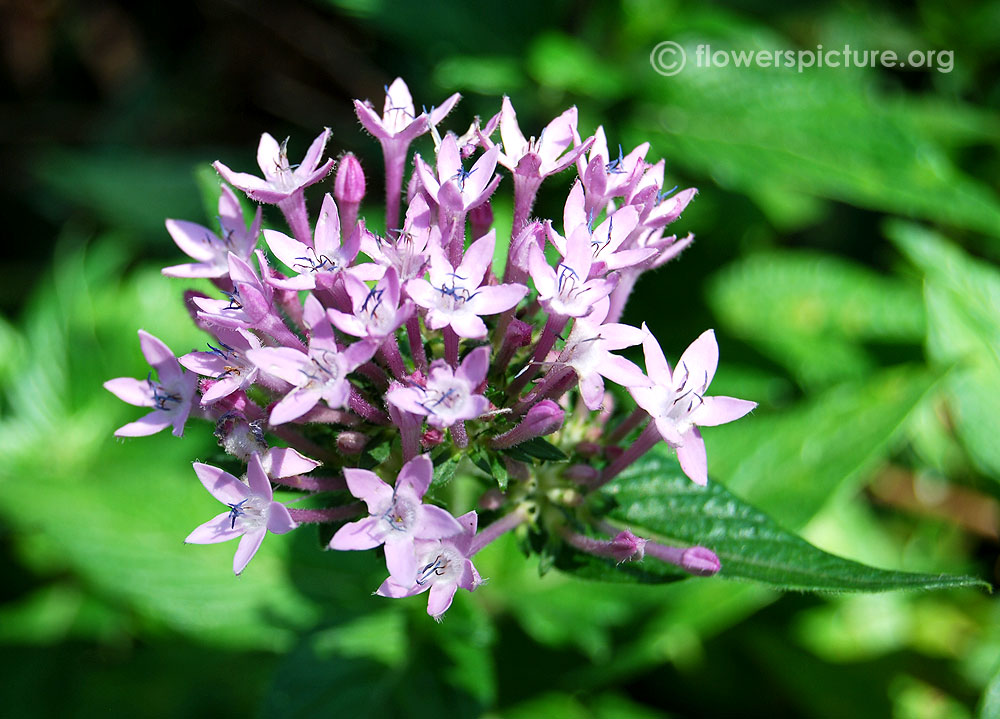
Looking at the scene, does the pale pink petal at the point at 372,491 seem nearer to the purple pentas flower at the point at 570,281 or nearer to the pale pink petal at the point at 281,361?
the pale pink petal at the point at 281,361

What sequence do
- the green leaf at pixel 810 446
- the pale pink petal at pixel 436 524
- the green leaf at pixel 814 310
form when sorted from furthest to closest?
the green leaf at pixel 814 310, the green leaf at pixel 810 446, the pale pink petal at pixel 436 524

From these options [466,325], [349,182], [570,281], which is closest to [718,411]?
[570,281]

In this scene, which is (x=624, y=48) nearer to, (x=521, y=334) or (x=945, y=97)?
(x=945, y=97)

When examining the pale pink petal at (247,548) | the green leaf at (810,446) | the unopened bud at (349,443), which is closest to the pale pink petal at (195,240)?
the unopened bud at (349,443)

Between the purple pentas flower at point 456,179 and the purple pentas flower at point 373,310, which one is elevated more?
the purple pentas flower at point 456,179

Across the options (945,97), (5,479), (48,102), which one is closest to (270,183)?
(5,479)

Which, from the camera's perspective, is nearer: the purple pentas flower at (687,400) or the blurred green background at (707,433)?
the purple pentas flower at (687,400)

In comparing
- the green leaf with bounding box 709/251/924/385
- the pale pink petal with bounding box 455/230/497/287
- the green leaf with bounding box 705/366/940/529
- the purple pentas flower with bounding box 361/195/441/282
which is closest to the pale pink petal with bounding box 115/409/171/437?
the purple pentas flower with bounding box 361/195/441/282
